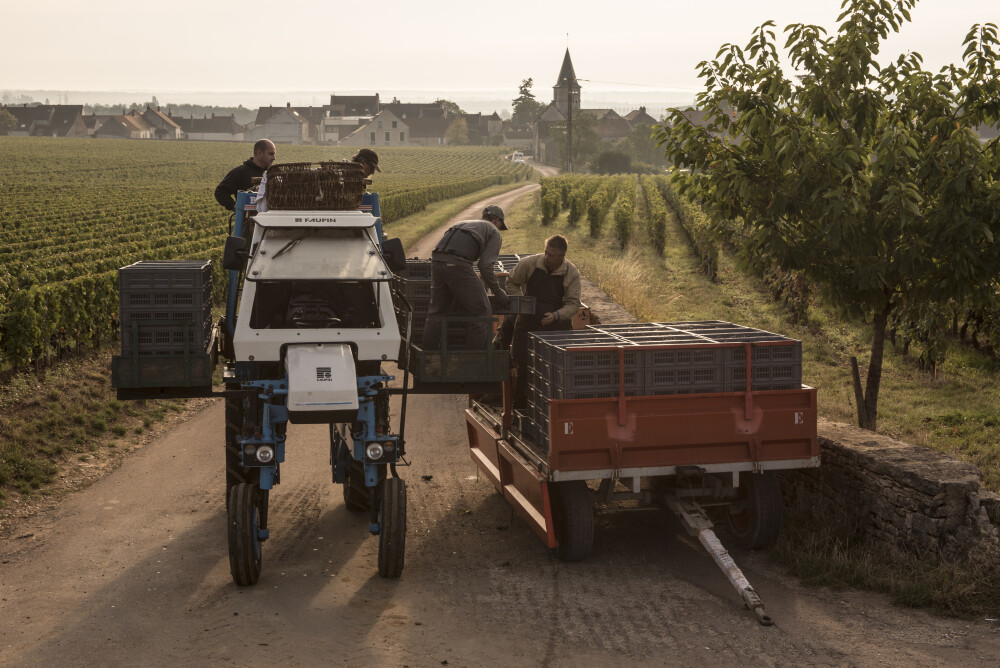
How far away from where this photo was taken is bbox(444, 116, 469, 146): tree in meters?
156

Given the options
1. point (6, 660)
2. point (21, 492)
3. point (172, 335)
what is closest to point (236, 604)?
point (6, 660)

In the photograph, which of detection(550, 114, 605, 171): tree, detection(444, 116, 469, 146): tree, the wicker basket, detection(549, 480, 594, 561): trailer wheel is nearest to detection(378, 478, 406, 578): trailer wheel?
detection(549, 480, 594, 561): trailer wheel

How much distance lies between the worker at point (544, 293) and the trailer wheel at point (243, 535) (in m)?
2.91

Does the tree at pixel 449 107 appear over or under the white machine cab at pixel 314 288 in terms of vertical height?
over

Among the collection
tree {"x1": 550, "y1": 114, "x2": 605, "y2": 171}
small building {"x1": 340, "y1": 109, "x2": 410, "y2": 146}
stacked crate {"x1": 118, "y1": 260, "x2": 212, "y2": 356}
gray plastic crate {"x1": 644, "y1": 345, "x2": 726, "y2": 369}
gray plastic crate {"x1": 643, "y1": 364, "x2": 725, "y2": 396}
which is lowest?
gray plastic crate {"x1": 643, "y1": 364, "x2": 725, "y2": 396}

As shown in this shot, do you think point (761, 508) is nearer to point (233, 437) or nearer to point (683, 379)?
point (683, 379)

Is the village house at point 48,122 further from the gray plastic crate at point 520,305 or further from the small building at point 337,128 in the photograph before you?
the gray plastic crate at point 520,305

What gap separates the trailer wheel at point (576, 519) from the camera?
8.52 meters

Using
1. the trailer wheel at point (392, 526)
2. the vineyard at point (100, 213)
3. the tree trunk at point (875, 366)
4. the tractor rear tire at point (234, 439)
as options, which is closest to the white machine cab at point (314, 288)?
the tractor rear tire at point (234, 439)

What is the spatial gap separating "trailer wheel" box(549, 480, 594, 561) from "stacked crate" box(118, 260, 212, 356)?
3172 mm

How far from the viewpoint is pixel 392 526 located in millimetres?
8016

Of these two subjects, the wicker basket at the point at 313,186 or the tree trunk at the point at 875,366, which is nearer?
the wicker basket at the point at 313,186

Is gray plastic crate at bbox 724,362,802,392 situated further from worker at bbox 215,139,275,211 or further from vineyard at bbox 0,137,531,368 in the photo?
vineyard at bbox 0,137,531,368

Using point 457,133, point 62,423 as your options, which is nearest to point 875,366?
point 62,423
